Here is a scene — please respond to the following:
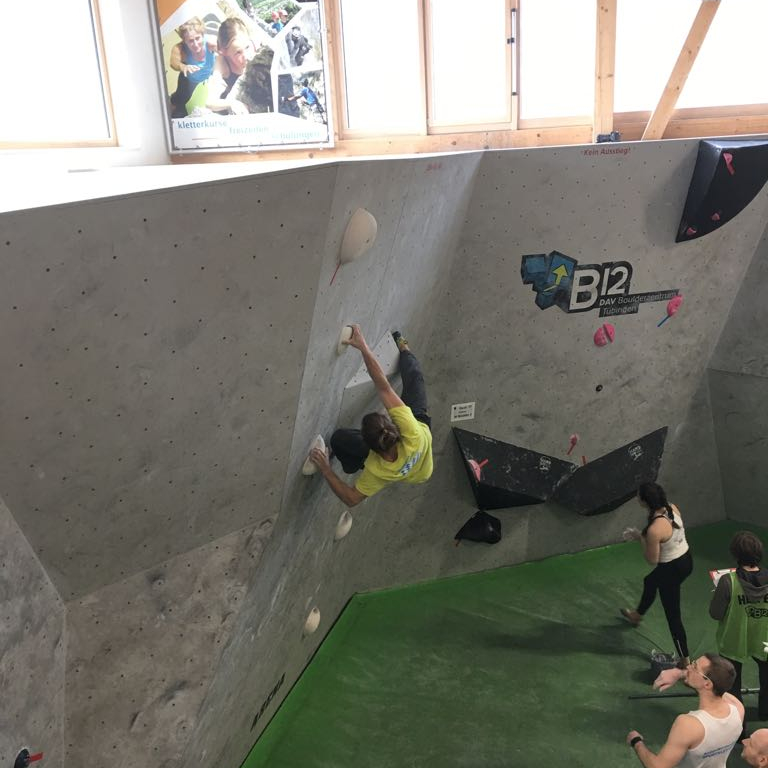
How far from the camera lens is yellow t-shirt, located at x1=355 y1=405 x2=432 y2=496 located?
9.04 feet

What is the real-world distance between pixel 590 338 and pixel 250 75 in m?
3.63

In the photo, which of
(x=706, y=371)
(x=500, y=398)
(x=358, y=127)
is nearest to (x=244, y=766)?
(x=500, y=398)

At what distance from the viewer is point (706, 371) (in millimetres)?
4801

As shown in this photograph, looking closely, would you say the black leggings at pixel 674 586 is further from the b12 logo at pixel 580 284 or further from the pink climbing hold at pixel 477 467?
the b12 logo at pixel 580 284

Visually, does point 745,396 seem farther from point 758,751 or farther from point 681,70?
point 758,751

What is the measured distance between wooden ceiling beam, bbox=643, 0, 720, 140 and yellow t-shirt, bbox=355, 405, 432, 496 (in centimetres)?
280

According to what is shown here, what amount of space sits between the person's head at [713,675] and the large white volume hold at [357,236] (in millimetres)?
1810

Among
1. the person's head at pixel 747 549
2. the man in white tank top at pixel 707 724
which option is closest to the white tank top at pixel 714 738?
the man in white tank top at pixel 707 724

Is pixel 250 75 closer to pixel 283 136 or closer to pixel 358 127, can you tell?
pixel 283 136

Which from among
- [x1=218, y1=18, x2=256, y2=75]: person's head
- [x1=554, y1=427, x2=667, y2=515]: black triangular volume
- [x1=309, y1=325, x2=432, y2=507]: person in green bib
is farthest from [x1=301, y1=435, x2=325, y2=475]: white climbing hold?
[x1=218, y1=18, x2=256, y2=75]: person's head

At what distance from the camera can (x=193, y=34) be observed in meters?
5.74

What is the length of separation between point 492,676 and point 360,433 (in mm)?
1788

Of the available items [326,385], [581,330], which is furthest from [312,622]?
[581,330]

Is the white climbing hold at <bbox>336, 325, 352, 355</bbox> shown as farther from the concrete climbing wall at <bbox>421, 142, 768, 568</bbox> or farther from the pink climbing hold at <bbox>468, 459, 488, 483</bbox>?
the pink climbing hold at <bbox>468, 459, 488, 483</bbox>
